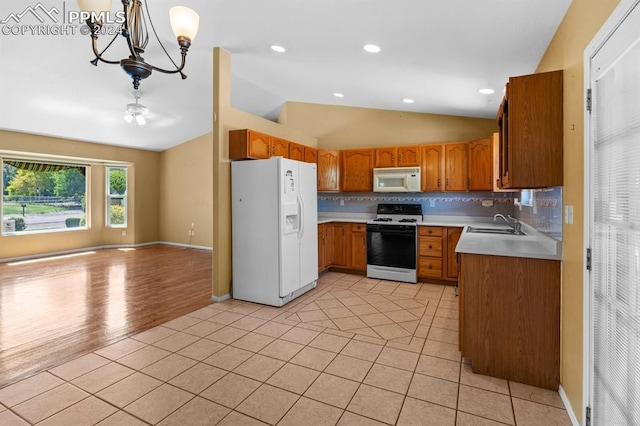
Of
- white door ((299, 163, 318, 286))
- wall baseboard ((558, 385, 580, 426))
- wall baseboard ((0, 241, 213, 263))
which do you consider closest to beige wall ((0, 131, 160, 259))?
wall baseboard ((0, 241, 213, 263))

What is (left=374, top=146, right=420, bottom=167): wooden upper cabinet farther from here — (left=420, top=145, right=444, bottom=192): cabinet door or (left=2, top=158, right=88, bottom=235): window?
(left=2, top=158, right=88, bottom=235): window

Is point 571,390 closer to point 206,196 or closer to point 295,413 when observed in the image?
point 295,413

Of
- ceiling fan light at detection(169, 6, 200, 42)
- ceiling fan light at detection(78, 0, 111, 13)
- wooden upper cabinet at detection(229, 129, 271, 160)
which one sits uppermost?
ceiling fan light at detection(169, 6, 200, 42)

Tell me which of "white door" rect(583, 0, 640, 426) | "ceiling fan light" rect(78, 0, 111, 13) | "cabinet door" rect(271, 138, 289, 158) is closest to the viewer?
"white door" rect(583, 0, 640, 426)

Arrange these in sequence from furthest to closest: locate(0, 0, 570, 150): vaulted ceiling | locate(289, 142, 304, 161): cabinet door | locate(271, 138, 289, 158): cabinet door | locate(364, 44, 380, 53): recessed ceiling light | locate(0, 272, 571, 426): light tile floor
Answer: locate(289, 142, 304, 161): cabinet door
locate(271, 138, 289, 158): cabinet door
locate(364, 44, 380, 53): recessed ceiling light
locate(0, 0, 570, 150): vaulted ceiling
locate(0, 272, 571, 426): light tile floor

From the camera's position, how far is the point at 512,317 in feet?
7.08

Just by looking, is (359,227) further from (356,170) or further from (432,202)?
(432,202)

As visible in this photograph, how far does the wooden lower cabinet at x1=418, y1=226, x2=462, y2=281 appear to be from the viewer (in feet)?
14.6

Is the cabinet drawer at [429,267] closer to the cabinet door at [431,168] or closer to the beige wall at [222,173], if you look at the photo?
the cabinet door at [431,168]

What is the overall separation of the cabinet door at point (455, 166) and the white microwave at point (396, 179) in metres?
0.44

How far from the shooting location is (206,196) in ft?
25.1

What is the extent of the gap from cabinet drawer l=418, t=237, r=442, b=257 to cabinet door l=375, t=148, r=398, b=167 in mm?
1353

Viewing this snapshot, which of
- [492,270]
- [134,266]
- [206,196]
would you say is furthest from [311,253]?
[206,196]

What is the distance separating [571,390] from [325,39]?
326cm
